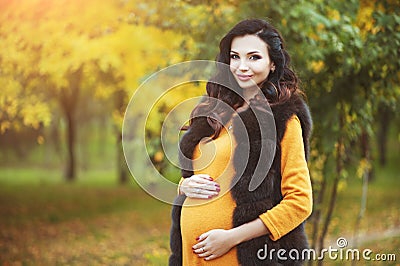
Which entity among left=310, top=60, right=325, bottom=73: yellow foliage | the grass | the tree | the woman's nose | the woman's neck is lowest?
the grass

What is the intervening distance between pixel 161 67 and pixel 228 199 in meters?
2.78

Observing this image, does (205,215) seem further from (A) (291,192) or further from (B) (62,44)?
(B) (62,44)

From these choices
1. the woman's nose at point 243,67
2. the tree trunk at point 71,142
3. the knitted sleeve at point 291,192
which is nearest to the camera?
the knitted sleeve at point 291,192

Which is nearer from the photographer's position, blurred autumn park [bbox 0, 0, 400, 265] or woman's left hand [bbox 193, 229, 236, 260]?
woman's left hand [bbox 193, 229, 236, 260]

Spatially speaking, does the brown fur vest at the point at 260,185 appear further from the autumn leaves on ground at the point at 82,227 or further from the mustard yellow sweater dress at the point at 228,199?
the autumn leaves on ground at the point at 82,227

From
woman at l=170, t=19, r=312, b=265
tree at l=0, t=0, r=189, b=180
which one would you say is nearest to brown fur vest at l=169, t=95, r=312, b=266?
woman at l=170, t=19, r=312, b=265

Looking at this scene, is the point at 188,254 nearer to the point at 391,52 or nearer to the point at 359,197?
the point at 391,52

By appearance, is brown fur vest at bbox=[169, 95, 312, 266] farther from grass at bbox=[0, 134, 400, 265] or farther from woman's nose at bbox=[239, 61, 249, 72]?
grass at bbox=[0, 134, 400, 265]

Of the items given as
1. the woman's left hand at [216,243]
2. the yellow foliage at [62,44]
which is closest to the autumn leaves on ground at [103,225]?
the yellow foliage at [62,44]

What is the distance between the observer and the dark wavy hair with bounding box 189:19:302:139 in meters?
2.21

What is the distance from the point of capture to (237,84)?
226 cm

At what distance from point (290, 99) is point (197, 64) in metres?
2.14

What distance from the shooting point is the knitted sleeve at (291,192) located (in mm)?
2064

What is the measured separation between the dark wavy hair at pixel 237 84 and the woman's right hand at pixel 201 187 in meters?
0.18
